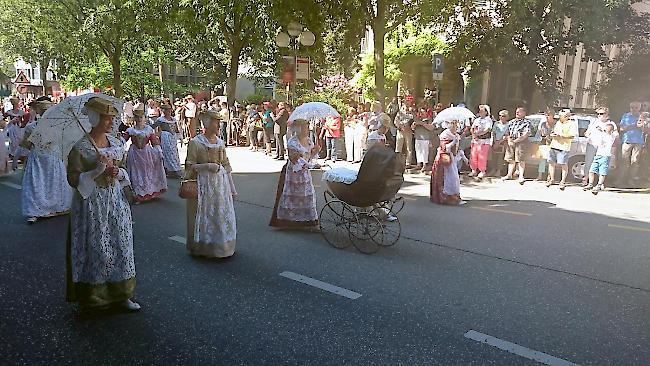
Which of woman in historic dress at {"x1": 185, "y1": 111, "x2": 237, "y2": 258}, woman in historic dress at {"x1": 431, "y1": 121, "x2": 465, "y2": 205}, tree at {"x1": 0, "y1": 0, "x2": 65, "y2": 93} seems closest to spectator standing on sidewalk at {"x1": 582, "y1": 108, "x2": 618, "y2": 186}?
woman in historic dress at {"x1": 431, "y1": 121, "x2": 465, "y2": 205}

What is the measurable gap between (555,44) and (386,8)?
827 cm

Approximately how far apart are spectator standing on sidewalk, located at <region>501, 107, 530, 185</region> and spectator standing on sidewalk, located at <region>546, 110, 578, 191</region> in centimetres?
71

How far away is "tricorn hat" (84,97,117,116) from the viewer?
195 inches

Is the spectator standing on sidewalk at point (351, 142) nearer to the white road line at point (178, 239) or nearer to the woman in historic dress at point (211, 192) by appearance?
the white road line at point (178, 239)

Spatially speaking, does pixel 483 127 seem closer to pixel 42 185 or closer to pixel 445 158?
pixel 445 158

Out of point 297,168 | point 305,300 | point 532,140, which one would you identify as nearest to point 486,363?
point 305,300

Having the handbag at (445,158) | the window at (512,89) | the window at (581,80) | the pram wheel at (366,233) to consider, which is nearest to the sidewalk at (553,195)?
the handbag at (445,158)

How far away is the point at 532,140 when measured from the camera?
14.8 metres

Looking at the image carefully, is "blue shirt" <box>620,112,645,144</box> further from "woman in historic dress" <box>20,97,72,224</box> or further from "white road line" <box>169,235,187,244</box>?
"woman in historic dress" <box>20,97,72,224</box>

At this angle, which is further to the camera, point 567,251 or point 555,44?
point 555,44

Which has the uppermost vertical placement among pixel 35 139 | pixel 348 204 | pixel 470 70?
pixel 470 70

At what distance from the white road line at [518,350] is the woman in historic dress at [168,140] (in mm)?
9412

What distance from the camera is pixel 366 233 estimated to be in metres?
7.71

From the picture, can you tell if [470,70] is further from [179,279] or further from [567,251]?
[179,279]
